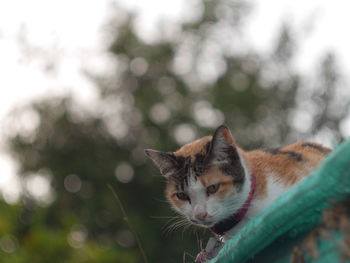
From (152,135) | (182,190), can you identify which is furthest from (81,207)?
(182,190)

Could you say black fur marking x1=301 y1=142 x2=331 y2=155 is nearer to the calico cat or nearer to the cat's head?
the calico cat

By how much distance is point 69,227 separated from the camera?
6867mm

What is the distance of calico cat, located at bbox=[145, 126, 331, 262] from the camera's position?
99.0 inches

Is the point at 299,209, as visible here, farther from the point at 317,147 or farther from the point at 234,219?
the point at 317,147

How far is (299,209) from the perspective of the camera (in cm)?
125

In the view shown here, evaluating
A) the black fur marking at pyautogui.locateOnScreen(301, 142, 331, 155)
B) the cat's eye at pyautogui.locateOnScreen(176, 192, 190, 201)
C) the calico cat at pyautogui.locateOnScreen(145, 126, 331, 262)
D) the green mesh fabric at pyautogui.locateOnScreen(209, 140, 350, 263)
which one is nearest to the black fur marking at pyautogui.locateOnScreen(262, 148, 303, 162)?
the calico cat at pyautogui.locateOnScreen(145, 126, 331, 262)

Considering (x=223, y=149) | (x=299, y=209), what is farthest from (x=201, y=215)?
(x=299, y=209)

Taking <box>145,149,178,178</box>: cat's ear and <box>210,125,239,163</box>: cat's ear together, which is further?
<box>145,149,178,178</box>: cat's ear

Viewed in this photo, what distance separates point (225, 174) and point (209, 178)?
8cm

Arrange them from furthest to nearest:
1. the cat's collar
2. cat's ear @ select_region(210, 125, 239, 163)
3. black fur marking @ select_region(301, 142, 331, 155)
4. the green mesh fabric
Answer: black fur marking @ select_region(301, 142, 331, 155)
cat's ear @ select_region(210, 125, 239, 163)
the cat's collar
the green mesh fabric

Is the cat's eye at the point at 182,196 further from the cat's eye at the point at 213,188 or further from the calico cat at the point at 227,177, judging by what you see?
the cat's eye at the point at 213,188

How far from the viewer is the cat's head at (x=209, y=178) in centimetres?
257

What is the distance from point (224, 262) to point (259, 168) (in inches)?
49.8

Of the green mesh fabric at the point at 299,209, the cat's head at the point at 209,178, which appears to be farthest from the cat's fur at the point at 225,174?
the green mesh fabric at the point at 299,209
